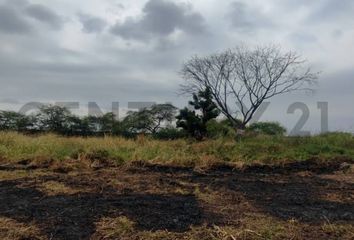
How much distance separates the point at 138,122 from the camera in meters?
24.2

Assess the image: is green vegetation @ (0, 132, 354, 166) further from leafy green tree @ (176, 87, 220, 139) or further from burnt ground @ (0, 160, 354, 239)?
leafy green tree @ (176, 87, 220, 139)

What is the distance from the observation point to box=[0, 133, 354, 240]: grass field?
12.8 feet

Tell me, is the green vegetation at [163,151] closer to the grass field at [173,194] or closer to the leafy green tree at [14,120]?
the grass field at [173,194]

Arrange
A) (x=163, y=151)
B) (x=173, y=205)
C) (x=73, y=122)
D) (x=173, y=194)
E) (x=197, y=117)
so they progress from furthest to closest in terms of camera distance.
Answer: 1. (x=73, y=122)
2. (x=197, y=117)
3. (x=163, y=151)
4. (x=173, y=194)
5. (x=173, y=205)

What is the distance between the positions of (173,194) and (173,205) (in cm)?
60

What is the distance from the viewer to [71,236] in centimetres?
375

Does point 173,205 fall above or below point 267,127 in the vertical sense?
below

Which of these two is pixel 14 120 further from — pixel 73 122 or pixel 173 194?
pixel 173 194

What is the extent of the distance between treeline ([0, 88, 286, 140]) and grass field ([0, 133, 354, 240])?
822cm

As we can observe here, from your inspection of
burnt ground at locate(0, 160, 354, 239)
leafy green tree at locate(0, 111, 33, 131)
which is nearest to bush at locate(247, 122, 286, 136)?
leafy green tree at locate(0, 111, 33, 131)

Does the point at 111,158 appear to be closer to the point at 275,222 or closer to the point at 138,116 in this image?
the point at 275,222

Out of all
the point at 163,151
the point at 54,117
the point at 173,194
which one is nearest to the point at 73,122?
the point at 54,117

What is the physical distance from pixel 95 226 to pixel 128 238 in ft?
1.34

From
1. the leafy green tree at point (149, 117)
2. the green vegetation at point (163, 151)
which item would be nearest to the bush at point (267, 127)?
the leafy green tree at point (149, 117)
